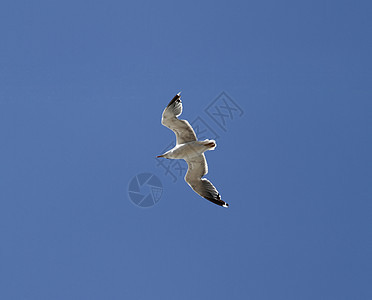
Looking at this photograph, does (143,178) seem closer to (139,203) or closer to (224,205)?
(139,203)

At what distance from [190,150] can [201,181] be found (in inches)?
52.9

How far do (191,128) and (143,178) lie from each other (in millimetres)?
2761

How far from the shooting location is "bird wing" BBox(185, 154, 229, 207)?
67.3 ft

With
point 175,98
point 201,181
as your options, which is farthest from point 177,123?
point 201,181

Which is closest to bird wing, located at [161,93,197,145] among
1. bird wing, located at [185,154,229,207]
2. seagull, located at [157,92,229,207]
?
seagull, located at [157,92,229,207]

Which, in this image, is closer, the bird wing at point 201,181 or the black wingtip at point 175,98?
the black wingtip at point 175,98

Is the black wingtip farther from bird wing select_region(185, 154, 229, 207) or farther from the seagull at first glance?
bird wing select_region(185, 154, 229, 207)

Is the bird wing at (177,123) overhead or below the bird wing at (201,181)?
overhead

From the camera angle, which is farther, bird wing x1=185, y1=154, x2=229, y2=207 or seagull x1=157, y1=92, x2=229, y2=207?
bird wing x1=185, y1=154, x2=229, y2=207

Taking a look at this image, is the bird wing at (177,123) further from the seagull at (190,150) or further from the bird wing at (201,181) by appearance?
the bird wing at (201,181)

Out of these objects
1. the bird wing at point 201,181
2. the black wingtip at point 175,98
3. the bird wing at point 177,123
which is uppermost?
the black wingtip at point 175,98

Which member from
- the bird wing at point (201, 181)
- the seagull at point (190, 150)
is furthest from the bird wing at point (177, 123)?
the bird wing at point (201, 181)

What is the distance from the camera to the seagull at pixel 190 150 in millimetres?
19922

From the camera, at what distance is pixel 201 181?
2073 centimetres
